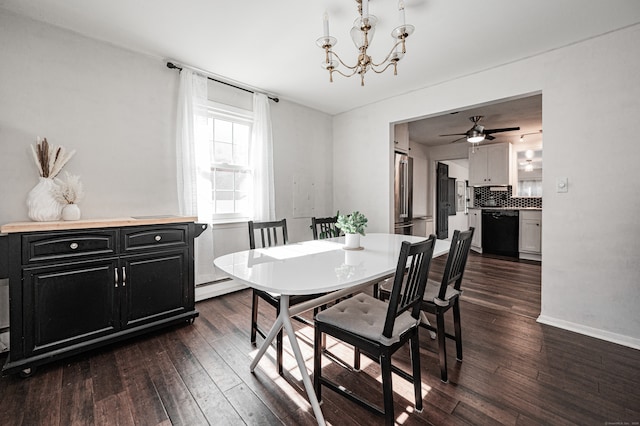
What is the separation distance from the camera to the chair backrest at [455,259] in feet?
5.90

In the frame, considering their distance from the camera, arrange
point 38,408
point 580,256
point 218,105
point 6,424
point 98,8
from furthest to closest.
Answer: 1. point 218,105
2. point 580,256
3. point 98,8
4. point 38,408
5. point 6,424

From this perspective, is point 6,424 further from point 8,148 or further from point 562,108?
point 562,108

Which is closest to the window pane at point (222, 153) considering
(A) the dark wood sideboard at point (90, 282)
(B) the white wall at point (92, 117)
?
(B) the white wall at point (92, 117)

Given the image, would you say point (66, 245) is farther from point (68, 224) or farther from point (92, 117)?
A: point (92, 117)

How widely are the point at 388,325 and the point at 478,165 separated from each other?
617 centimetres

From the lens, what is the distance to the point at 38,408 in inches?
61.5

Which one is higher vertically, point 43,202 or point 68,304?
point 43,202

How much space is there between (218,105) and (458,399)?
3586mm

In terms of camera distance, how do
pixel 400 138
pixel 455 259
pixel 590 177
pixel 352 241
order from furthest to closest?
pixel 400 138
pixel 590 177
pixel 352 241
pixel 455 259

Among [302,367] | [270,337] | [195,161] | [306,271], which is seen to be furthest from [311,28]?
[302,367]

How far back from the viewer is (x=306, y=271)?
1560 mm

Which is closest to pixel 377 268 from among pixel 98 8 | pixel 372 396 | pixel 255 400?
pixel 372 396

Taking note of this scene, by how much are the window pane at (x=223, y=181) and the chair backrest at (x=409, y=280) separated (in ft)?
8.85

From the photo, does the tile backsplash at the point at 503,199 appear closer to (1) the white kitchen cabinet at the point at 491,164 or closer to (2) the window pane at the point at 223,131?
(1) the white kitchen cabinet at the point at 491,164
